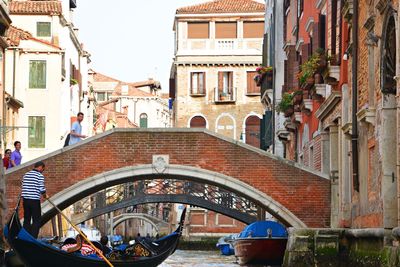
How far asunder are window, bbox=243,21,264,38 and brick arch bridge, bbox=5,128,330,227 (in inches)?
809

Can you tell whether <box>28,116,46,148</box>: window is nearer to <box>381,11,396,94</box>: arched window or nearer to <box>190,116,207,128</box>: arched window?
<box>190,116,207,128</box>: arched window

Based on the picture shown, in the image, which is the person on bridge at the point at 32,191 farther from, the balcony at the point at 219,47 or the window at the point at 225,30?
the window at the point at 225,30

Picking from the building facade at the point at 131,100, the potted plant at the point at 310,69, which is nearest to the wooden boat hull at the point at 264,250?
the potted plant at the point at 310,69

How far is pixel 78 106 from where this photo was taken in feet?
125

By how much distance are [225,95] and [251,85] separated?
940mm

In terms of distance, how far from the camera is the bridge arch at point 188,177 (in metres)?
19.4

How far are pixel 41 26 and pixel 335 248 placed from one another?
20861 mm

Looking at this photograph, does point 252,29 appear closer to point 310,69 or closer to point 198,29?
point 198,29

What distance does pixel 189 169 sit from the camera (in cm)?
1952

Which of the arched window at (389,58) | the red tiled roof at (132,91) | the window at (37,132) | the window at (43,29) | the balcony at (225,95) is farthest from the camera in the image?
the red tiled roof at (132,91)

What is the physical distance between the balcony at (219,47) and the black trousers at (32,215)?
2528 centimetres

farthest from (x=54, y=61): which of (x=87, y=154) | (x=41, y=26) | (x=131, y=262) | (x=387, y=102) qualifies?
(x=387, y=102)

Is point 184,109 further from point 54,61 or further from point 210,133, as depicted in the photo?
point 210,133

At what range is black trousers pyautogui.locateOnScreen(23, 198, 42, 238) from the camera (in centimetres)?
1377
